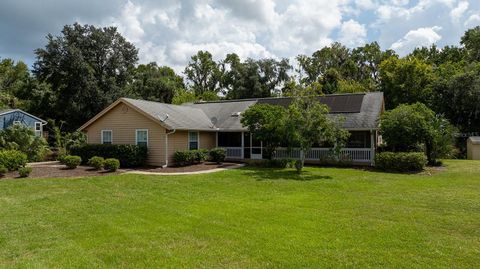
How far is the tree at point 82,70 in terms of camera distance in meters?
31.4

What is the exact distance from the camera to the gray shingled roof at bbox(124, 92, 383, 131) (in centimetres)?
2038

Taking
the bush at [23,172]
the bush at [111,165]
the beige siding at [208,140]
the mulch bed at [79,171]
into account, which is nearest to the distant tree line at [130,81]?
the beige siding at [208,140]

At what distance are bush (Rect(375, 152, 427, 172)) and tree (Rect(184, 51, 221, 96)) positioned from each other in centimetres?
3962

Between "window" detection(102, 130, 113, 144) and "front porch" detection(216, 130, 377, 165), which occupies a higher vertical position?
"window" detection(102, 130, 113, 144)

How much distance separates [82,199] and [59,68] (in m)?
26.0

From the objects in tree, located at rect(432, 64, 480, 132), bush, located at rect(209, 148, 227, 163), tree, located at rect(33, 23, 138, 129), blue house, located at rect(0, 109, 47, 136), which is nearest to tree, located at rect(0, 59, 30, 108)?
tree, located at rect(33, 23, 138, 129)

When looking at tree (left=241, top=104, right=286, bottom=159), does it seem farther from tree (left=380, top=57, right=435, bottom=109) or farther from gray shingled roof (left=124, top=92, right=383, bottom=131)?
tree (left=380, top=57, right=435, bottom=109)

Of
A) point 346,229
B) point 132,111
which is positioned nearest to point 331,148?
point 132,111

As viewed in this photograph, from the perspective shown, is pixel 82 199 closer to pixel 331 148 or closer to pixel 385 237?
pixel 385 237

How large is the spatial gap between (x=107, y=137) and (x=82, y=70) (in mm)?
13464

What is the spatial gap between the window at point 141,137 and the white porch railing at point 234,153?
19.1 ft

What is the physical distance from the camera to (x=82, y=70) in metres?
31.6

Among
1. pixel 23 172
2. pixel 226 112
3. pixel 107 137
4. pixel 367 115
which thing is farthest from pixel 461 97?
pixel 23 172

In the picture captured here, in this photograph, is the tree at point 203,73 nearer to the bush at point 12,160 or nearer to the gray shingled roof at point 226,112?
the gray shingled roof at point 226,112
